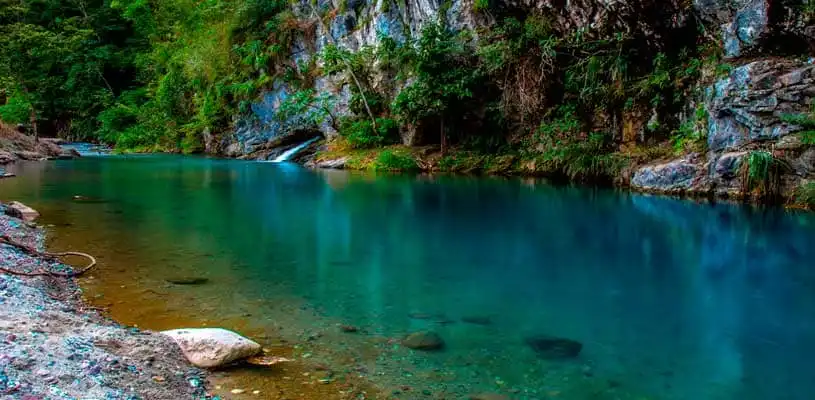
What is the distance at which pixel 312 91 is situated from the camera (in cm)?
2678

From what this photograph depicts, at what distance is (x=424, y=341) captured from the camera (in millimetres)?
4445

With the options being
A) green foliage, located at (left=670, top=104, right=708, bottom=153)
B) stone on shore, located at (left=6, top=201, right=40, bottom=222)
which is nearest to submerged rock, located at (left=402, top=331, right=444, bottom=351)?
stone on shore, located at (left=6, top=201, right=40, bottom=222)

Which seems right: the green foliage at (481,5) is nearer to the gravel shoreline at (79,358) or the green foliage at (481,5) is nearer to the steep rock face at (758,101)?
the steep rock face at (758,101)

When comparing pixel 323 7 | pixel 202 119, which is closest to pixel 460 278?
pixel 323 7

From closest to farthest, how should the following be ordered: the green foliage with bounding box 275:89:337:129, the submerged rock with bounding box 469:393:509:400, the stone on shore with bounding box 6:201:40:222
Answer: the submerged rock with bounding box 469:393:509:400, the stone on shore with bounding box 6:201:40:222, the green foliage with bounding box 275:89:337:129

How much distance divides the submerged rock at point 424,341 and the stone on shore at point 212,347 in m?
1.14

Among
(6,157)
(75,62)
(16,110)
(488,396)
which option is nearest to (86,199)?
(488,396)

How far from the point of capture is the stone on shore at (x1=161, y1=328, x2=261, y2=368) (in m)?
3.77

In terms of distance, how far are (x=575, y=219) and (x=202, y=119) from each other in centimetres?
2538

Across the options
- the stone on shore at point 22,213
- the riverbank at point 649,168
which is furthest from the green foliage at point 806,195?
the stone on shore at point 22,213

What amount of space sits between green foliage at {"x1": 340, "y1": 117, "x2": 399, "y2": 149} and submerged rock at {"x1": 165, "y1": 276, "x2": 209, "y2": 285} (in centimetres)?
1700

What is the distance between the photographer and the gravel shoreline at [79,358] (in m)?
3.03

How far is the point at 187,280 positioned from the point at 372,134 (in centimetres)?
1767

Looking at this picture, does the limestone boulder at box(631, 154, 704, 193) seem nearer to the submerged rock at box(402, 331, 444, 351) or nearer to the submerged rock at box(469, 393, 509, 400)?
the submerged rock at box(402, 331, 444, 351)
